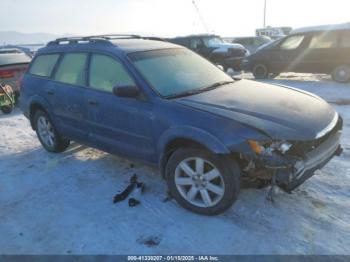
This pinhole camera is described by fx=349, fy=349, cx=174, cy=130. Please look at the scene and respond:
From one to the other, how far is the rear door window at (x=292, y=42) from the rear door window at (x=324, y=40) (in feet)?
1.39

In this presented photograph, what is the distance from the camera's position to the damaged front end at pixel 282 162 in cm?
320

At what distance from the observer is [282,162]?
319 cm

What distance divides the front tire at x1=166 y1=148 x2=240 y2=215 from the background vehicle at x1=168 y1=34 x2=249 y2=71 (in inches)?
465

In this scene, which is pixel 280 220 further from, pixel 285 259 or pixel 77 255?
pixel 77 255

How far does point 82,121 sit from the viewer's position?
4.79 m

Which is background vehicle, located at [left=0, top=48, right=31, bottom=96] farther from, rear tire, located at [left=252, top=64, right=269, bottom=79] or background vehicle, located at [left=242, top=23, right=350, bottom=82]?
background vehicle, located at [left=242, top=23, right=350, bottom=82]

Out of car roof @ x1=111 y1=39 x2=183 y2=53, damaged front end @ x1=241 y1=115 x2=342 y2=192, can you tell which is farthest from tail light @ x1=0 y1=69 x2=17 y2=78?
damaged front end @ x1=241 y1=115 x2=342 y2=192

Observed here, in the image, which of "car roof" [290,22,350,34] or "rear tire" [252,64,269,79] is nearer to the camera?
"car roof" [290,22,350,34]

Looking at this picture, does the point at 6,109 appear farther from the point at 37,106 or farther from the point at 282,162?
the point at 282,162

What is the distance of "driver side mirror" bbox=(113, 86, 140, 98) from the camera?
3.83 m

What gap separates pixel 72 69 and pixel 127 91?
155 centimetres

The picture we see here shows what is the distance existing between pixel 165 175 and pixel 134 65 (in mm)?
1337

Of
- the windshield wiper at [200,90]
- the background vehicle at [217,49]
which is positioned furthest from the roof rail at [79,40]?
the background vehicle at [217,49]

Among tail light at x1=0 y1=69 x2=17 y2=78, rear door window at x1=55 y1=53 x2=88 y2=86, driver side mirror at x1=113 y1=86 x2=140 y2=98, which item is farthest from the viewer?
tail light at x1=0 y1=69 x2=17 y2=78
